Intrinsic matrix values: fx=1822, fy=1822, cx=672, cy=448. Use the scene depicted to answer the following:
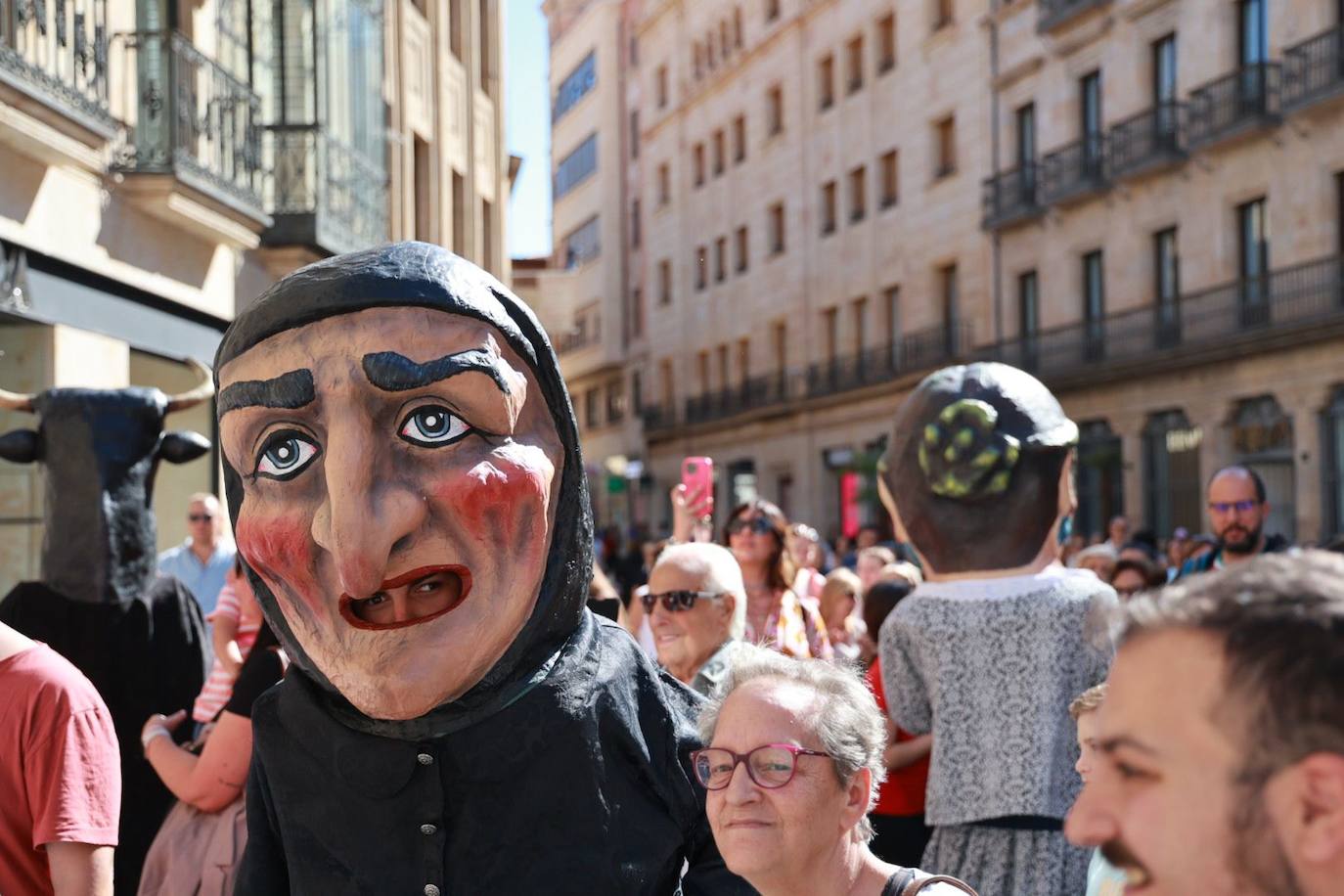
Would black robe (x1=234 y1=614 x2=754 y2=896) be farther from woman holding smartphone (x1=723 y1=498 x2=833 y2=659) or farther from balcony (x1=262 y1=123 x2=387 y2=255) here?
balcony (x1=262 y1=123 x2=387 y2=255)

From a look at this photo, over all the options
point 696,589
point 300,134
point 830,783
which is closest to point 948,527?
point 696,589

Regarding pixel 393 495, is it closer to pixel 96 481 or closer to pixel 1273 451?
pixel 96 481

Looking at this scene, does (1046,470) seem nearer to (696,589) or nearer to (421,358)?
(696,589)

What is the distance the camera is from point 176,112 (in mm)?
10875

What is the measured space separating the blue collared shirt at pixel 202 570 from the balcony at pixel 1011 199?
869 inches

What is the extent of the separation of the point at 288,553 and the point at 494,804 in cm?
53

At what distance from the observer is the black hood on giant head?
9.80 feet

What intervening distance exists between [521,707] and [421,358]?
597 millimetres

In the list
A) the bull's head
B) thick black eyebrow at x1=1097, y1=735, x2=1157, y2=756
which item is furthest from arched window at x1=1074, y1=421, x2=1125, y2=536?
thick black eyebrow at x1=1097, y1=735, x2=1157, y2=756

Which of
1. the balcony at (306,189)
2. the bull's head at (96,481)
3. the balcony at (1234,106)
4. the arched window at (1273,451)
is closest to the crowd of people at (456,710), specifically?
the bull's head at (96,481)

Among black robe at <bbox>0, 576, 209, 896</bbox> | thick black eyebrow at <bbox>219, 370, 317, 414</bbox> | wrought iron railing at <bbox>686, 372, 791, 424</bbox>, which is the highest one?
wrought iron railing at <bbox>686, 372, 791, 424</bbox>

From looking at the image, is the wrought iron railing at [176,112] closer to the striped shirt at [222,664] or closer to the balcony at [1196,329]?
the striped shirt at [222,664]

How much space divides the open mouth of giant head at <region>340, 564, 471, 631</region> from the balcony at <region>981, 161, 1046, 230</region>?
2658 centimetres

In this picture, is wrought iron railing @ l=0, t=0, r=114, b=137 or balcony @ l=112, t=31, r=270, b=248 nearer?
wrought iron railing @ l=0, t=0, r=114, b=137
